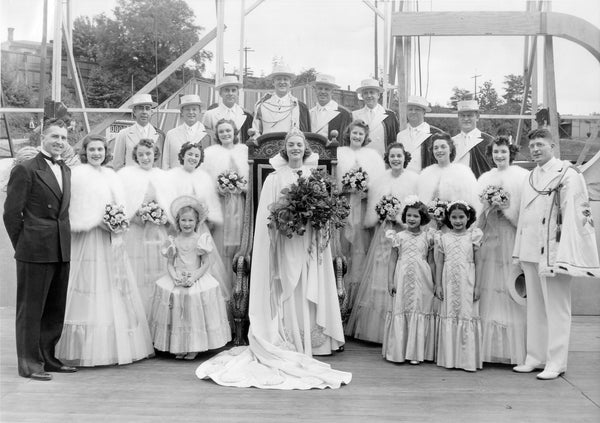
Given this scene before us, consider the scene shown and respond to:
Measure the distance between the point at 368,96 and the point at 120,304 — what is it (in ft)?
11.6

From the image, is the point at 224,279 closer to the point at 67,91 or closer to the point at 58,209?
the point at 58,209

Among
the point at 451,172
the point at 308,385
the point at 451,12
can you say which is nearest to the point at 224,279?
the point at 308,385

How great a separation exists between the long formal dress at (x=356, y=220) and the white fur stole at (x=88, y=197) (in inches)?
90.5

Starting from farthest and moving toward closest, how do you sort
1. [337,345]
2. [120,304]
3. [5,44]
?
[5,44], [337,345], [120,304]

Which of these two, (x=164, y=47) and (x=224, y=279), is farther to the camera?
(x=164, y=47)

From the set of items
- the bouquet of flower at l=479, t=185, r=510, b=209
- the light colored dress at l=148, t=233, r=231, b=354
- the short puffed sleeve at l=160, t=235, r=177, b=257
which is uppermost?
the bouquet of flower at l=479, t=185, r=510, b=209

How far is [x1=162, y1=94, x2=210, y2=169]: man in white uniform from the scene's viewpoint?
6.94 meters

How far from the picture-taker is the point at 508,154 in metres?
5.61

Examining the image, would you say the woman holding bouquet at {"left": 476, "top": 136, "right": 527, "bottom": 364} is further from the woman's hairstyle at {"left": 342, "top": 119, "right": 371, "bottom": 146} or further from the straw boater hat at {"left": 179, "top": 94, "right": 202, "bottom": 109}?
the straw boater hat at {"left": 179, "top": 94, "right": 202, "bottom": 109}

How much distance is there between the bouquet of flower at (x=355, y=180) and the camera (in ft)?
20.4

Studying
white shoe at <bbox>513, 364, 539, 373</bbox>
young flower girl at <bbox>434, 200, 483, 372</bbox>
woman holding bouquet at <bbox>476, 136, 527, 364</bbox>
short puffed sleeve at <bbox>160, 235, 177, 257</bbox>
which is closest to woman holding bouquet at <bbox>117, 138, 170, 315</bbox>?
short puffed sleeve at <bbox>160, 235, 177, 257</bbox>

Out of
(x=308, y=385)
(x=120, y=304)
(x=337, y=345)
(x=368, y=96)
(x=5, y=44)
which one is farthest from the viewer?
(x=5, y=44)

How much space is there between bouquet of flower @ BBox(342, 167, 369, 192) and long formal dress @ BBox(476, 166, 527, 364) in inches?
45.4

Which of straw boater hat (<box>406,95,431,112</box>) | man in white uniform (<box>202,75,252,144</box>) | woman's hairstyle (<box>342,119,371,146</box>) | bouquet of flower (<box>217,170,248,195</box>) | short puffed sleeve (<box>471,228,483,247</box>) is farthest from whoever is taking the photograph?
man in white uniform (<box>202,75,252,144</box>)
